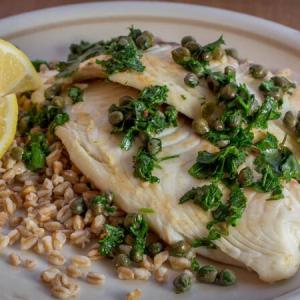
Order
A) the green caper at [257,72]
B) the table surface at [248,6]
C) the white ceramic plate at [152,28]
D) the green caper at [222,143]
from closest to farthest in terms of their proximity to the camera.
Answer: the green caper at [222,143]
the green caper at [257,72]
the white ceramic plate at [152,28]
the table surface at [248,6]

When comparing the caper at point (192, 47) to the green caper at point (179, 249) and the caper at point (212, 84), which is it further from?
the green caper at point (179, 249)

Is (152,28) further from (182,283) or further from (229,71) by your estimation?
(182,283)

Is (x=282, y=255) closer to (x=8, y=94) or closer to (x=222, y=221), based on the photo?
(x=222, y=221)

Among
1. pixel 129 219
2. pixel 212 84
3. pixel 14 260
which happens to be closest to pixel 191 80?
pixel 212 84

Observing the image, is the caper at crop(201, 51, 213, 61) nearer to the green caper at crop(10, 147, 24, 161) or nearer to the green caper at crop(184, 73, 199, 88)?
the green caper at crop(184, 73, 199, 88)

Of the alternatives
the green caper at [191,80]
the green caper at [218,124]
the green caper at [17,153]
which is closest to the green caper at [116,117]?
the green caper at [191,80]

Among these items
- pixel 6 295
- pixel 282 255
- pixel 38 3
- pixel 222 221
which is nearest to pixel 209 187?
pixel 222 221
